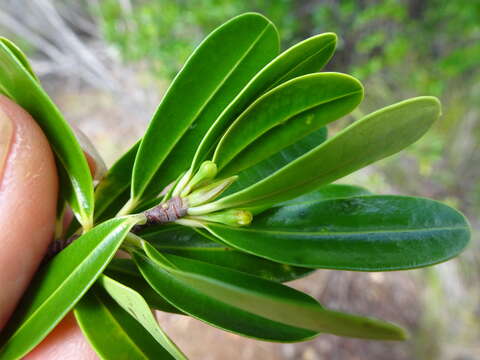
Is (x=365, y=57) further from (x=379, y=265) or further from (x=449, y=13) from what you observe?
(x=379, y=265)

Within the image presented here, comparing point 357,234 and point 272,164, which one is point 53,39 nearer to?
point 272,164

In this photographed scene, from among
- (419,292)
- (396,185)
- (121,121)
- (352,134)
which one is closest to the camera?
(352,134)

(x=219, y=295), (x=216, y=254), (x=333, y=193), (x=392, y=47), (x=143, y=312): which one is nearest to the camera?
(x=219, y=295)

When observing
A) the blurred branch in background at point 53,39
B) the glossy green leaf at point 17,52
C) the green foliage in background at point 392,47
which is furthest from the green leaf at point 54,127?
the blurred branch in background at point 53,39

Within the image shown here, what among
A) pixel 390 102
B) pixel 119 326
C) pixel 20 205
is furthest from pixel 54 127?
pixel 390 102

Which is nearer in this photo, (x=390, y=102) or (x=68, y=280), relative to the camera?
(x=68, y=280)

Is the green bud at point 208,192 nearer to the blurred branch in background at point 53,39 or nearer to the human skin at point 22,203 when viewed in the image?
the human skin at point 22,203

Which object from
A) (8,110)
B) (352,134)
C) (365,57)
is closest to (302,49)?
(352,134)
